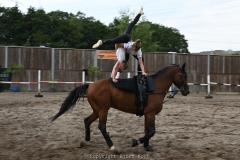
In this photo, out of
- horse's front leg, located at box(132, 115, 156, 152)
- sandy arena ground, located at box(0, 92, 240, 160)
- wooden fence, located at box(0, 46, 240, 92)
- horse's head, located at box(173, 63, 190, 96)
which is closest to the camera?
sandy arena ground, located at box(0, 92, 240, 160)

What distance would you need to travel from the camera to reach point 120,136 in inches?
331

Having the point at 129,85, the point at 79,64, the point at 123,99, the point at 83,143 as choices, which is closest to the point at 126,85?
the point at 129,85

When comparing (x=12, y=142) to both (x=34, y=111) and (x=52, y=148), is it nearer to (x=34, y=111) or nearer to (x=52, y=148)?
(x=52, y=148)

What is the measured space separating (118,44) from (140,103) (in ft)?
4.62

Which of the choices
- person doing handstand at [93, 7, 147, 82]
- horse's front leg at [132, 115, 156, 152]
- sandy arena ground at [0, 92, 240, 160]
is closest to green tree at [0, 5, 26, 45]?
sandy arena ground at [0, 92, 240, 160]

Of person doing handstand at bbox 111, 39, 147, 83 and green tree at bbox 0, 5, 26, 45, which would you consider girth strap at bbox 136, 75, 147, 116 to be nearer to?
person doing handstand at bbox 111, 39, 147, 83

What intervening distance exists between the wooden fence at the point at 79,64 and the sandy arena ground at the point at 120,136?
11.8m

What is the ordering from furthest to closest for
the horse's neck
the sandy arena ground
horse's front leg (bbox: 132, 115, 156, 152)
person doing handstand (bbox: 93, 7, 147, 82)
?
the horse's neck < person doing handstand (bbox: 93, 7, 147, 82) < horse's front leg (bbox: 132, 115, 156, 152) < the sandy arena ground

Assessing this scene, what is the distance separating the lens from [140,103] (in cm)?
732

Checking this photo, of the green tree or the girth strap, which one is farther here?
the green tree

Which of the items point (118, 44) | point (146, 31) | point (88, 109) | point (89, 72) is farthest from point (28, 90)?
point (146, 31)

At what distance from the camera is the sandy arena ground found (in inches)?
261

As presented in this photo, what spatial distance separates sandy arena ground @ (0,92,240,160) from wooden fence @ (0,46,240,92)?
11.8 metres

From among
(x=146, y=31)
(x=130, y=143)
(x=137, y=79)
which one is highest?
(x=146, y=31)
